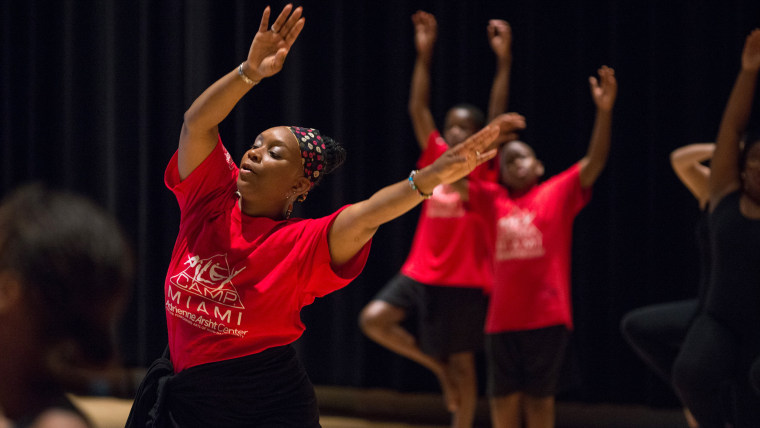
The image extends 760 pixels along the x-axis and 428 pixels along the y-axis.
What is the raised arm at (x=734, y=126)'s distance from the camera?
3324mm

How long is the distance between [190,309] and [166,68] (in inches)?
155

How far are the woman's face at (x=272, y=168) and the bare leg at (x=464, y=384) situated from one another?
7.51 ft

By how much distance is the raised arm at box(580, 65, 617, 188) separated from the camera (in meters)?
3.78

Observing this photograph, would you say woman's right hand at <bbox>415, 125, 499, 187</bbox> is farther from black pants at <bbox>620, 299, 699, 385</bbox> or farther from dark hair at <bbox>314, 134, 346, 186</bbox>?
black pants at <bbox>620, 299, 699, 385</bbox>

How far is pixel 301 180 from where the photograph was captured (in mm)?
2484

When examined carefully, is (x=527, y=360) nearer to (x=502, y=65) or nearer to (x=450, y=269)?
(x=450, y=269)

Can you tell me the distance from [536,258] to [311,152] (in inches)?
70.6

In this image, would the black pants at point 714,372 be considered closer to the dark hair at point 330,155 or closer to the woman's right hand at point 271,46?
the dark hair at point 330,155

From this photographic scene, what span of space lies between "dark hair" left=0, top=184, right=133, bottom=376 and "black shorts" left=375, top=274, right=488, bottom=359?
137 inches

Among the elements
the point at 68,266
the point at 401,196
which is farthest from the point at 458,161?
the point at 68,266

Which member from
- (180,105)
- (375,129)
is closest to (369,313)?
(375,129)

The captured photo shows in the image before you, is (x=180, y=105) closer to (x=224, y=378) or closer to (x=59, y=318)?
(x=224, y=378)

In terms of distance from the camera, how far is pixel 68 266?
1.03m

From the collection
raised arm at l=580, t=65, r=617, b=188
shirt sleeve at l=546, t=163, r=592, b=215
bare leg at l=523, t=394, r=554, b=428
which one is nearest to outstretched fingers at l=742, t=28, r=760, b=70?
raised arm at l=580, t=65, r=617, b=188
